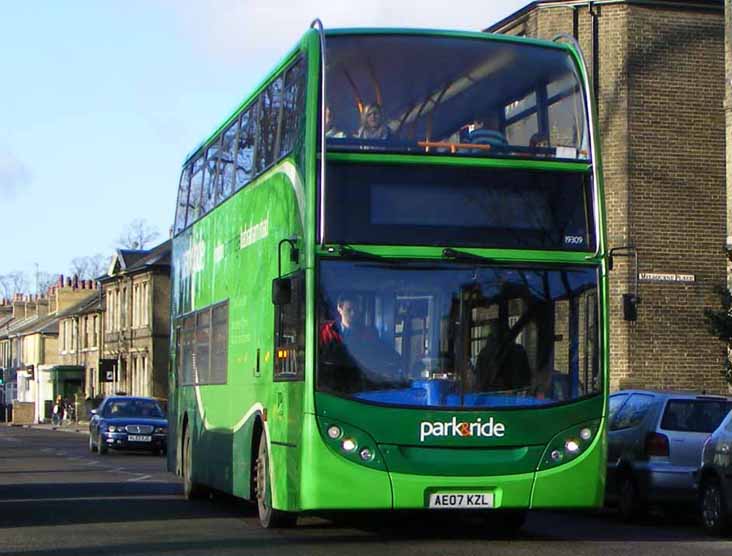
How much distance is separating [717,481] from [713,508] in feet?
0.98

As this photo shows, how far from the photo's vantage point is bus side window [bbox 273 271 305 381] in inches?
527

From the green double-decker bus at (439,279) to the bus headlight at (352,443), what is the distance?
12mm

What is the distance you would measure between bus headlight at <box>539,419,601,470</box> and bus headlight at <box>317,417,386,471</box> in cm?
146

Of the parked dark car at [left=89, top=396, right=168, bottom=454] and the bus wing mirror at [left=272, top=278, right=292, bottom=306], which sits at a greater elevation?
the bus wing mirror at [left=272, top=278, right=292, bottom=306]

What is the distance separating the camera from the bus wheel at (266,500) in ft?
48.3

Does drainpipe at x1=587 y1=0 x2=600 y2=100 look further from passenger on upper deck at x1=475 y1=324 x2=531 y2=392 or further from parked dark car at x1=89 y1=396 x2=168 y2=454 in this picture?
passenger on upper deck at x1=475 y1=324 x2=531 y2=392

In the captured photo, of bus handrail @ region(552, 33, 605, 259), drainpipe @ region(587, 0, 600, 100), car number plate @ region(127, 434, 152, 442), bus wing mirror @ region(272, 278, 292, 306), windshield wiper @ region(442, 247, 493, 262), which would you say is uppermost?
drainpipe @ region(587, 0, 600, 100)

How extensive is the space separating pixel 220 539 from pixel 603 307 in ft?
14.0

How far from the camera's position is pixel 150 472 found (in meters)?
29.9

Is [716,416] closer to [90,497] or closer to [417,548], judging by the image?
[417,548]

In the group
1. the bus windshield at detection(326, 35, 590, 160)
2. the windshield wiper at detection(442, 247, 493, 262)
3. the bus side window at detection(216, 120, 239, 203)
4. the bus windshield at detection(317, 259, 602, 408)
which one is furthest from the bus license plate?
the bus side window at detection(216, 120, 239, 203)

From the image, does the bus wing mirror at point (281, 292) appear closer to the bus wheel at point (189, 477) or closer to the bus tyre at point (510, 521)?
the bus tyre at point (510, 521)

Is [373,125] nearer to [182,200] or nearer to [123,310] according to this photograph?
[182,200]

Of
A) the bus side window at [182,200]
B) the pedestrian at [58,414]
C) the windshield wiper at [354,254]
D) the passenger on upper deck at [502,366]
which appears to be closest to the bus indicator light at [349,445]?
the passenger on upper deck at [502,366]
